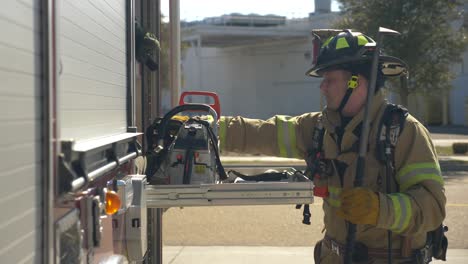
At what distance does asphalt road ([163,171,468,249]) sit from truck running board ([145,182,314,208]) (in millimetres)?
4651

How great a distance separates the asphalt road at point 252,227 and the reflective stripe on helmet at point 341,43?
14.9 feet

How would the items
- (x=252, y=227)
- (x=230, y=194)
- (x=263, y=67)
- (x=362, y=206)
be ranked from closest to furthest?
(x=362, y=206), (x=230, y=194), (x=252, y=227), (x=263, y=67)

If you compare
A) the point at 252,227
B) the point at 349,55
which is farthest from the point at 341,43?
the point at 252,227

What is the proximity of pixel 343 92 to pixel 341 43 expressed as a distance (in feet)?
0.74

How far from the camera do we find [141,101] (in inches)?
148

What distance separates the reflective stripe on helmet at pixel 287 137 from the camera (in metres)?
3.56

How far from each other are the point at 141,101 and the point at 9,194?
7.70 ft

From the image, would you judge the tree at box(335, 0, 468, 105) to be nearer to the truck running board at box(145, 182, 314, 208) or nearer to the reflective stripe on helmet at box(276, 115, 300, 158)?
the reflective stripe on helmet at box(276, 115, 300, 158)

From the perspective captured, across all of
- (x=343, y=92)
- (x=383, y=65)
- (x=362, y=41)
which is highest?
(x=362, y=41)

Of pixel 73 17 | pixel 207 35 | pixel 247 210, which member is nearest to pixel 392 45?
pixel 247 210

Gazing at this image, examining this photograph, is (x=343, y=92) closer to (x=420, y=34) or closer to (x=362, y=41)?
(x=362, y=41)

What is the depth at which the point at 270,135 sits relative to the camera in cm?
363

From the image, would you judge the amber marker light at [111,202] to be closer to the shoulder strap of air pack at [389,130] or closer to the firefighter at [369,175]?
the firefighter at [369,175]

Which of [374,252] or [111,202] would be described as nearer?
[111,202]
